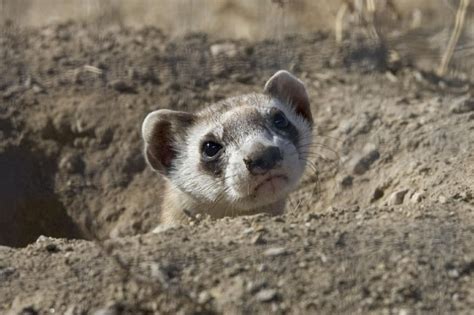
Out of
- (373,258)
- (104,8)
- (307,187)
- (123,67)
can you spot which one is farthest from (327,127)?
(373,258)

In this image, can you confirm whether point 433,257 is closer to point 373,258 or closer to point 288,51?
point 373,258

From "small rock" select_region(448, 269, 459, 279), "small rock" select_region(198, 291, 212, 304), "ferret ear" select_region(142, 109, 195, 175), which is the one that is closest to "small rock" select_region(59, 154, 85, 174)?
"ferret ear" select_region(142, 109, 195, 175)

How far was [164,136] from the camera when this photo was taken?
16.6 feet

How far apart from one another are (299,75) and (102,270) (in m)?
3.06

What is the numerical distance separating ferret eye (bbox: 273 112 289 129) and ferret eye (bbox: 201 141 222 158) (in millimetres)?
307

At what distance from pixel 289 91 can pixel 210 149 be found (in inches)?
25.4

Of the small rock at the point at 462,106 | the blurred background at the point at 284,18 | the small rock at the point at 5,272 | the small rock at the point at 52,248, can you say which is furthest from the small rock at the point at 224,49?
the small rock at the point at 5,272

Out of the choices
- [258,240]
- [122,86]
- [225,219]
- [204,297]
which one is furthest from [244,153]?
[122,86]

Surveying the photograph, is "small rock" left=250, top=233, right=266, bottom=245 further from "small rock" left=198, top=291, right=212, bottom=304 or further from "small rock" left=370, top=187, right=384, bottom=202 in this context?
"small rock" left=370, top=187, right=384, bottom=202

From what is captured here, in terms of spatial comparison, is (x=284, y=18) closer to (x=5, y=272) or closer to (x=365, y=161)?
(x=365, y=161)

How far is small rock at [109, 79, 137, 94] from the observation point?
19.5ft

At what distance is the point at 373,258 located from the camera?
3.23 m

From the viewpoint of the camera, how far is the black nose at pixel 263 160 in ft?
13.9

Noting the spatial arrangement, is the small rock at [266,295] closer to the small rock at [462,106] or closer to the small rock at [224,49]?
the small rock at [462,106]
